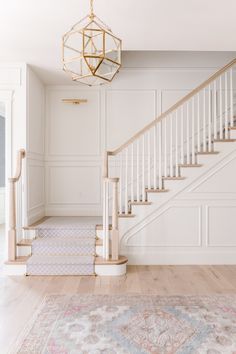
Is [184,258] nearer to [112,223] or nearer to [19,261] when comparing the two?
[112,223]

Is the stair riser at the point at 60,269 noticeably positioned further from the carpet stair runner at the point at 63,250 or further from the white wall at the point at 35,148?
the white wall at the point at 35,148

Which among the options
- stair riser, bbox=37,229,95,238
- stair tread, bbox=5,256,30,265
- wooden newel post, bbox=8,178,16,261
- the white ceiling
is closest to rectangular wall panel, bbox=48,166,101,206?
stair riser, bbox=37,229,95,238

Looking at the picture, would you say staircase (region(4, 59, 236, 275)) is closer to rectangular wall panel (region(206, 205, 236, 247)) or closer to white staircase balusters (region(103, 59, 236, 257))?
white staircase balusters (region(103, 59, 236, 257))

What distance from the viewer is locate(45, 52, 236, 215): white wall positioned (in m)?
6.12

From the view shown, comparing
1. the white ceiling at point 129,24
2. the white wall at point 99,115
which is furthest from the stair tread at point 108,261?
the white ceiling at point 129,24

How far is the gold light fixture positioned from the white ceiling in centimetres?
16

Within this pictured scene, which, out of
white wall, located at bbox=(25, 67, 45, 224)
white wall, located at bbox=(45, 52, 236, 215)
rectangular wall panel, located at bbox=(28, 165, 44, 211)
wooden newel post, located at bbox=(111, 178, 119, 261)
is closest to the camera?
wooden newel post, located at bbox=(111, 178, 119, 261)

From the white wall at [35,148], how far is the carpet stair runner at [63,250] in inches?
20.9

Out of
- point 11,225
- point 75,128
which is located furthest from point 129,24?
point 11,225

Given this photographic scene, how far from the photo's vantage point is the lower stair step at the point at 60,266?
170 inches

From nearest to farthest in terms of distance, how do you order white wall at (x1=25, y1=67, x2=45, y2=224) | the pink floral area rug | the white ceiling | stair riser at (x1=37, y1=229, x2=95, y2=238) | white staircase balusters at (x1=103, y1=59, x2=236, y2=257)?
1. the pink floral area rug
2. the white ceiling
3. white staircase balusters at (x1=103, y1=59, x2=236, y2=257)
4. stair riser at (x1=37, y1=229, x2=95, y2=238)
5. white wall at (x1=25, y1=67, x2=45, y2=224)

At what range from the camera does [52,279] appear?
417 cm

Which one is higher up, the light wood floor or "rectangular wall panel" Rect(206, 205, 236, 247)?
"rectangular wall panel" Rect(206, 205, 236, 247)

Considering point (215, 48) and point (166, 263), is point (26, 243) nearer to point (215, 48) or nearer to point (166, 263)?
point (166, 263)
